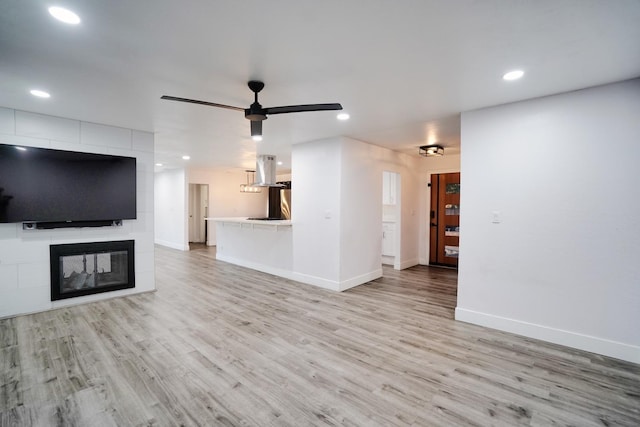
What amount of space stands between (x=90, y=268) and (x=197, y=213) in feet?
21.6

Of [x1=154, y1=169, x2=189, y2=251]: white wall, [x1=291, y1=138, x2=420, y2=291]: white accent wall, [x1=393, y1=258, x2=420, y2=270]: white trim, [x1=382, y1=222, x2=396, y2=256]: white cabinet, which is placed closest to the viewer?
[x1=291, y1=138, x2=420, y2=291]: white accent wall

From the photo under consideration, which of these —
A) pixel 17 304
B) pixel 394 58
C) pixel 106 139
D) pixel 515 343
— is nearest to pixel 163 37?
pixel 394 58

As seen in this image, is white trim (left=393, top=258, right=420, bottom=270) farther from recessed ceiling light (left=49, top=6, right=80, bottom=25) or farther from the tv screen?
recessed ceiling light (left=49, top=6, right=80, bottom=25)

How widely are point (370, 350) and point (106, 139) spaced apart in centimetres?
456

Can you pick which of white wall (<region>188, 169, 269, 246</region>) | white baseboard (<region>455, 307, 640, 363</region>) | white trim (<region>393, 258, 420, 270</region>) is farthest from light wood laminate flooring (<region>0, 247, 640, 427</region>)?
white wall (<region>188, 169, 269, 246</region>)

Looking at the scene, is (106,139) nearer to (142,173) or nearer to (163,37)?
(142,173)

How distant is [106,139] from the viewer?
425 cm

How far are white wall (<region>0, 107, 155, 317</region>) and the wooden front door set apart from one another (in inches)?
229

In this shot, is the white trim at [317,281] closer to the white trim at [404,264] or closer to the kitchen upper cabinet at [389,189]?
the white trim at [404,264]

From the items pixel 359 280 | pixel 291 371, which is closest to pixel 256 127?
pixel 291 371

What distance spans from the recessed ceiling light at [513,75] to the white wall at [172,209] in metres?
8.41

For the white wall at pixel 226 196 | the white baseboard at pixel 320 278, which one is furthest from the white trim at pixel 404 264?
the white wall at pixel 226 196

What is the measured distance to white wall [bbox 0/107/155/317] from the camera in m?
3.54

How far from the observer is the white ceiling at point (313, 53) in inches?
67.9
